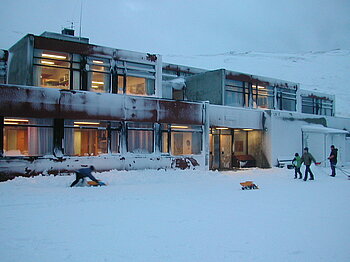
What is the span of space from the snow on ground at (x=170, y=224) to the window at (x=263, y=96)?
13948mm

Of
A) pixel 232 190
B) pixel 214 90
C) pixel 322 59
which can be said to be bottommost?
pixel 232 190

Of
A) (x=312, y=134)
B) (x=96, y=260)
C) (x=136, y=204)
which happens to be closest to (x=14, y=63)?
(x=136, y=204)

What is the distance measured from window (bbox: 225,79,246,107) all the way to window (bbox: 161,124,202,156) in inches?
210

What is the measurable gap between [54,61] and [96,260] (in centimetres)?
1408

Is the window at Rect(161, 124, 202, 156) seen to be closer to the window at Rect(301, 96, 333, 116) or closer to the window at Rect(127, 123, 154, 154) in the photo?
the window at Rect(127, 123, 154, 154)

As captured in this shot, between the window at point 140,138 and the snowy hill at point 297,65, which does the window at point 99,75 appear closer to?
the window at point 140,138

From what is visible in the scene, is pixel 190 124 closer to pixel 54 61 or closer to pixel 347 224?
pixel 54 61

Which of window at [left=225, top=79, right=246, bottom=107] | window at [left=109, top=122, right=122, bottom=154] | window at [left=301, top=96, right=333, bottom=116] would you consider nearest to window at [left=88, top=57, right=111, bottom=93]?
window at [left=109, top=122, right=122, bottom=154]

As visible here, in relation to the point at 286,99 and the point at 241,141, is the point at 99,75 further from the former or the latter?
the point at 286,99

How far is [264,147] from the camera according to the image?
25.2 meters

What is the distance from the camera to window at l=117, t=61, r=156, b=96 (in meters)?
19.2

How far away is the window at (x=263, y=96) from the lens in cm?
2698

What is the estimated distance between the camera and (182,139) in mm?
20359

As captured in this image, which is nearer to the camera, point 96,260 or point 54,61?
point 96,260
